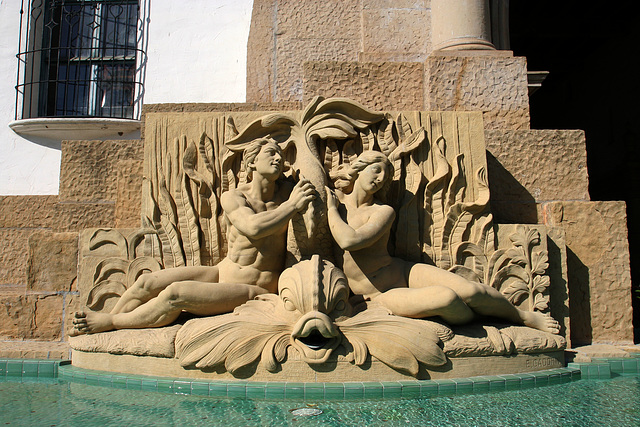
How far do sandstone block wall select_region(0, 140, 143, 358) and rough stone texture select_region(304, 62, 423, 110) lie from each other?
181 cm

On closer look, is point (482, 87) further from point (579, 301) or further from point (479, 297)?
point (479, 297)

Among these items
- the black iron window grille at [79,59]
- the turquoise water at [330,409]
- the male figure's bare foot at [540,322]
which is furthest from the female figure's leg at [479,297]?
the black iron window grille at [79,59]

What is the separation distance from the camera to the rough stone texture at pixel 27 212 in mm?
5574

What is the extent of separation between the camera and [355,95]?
5543 mm

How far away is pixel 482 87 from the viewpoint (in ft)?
18.4

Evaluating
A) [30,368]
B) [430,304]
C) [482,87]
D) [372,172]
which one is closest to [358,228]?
[372,172]

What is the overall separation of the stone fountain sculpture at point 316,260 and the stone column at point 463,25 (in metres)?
1.20

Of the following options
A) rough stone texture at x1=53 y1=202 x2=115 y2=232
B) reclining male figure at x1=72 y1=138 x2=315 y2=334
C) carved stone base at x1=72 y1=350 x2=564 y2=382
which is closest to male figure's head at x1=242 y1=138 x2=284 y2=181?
reclining male figure at x1=72 y1=138 x2=315 y2=334

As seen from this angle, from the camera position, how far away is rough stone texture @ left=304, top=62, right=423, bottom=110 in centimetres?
551

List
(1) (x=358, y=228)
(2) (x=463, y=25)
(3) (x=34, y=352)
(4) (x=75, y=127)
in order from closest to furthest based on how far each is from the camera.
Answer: (1) (x=358, y=228) → (3) (x=34, y=352) → (2) (x=463, y=25) → (4) (x=75, y=127)

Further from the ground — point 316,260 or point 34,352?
point 316,260

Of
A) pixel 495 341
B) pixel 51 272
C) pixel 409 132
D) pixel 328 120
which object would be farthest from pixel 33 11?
pixel 495 341

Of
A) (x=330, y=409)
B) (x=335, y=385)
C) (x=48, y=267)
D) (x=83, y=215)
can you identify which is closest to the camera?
(x=330, y=409)

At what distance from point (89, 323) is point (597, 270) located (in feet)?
13.6
